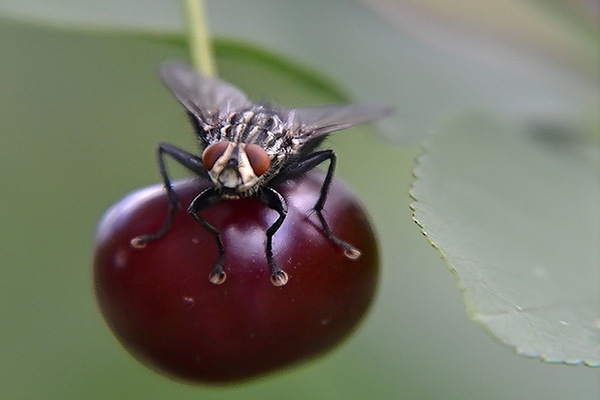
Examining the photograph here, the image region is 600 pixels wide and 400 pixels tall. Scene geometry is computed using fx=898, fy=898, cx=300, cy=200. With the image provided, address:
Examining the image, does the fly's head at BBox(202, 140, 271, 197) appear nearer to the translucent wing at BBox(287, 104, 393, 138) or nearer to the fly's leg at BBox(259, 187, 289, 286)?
the fly's leg at BBox(259, 187, 289, 286)

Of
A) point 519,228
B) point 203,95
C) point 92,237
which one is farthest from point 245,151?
point 92,237

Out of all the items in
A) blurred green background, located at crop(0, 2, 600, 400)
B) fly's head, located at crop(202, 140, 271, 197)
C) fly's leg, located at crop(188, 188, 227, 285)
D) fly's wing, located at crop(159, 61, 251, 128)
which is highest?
fly's wing, located at crop(159, 61, 251, 128)

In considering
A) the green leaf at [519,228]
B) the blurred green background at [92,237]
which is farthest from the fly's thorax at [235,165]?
the blurred green background at [92,237]

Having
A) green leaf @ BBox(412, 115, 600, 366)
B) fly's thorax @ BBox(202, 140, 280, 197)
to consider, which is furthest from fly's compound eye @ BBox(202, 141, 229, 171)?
green leaf @ BBox(412, 115, 600, 366)

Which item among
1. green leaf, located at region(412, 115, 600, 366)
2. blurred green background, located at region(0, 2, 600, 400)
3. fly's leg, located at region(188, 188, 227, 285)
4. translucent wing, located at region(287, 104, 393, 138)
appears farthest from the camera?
blurred green background, located at region(0, 2, 600, 400)

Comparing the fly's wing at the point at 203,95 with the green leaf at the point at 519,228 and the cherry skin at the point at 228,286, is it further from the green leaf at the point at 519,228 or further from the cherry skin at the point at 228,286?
the green leaf at the point at 519,228

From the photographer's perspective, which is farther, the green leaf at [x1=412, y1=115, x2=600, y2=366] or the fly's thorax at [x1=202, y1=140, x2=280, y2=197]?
the fly's thorax at [x1=202, y1=140, x2=280, y2=197]
